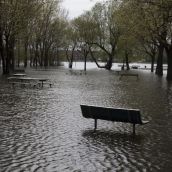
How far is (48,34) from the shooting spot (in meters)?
87.0

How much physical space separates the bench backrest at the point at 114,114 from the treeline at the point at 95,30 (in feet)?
52.0

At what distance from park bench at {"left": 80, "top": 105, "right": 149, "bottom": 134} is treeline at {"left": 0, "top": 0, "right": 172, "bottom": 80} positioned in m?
→ 15.9

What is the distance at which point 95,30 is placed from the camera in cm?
8069

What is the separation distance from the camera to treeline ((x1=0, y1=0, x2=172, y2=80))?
41156 millimetres

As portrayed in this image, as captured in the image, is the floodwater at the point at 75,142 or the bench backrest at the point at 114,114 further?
the bench backrest at the point at 114,114

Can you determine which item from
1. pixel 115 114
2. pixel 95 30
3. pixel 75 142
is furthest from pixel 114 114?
pixel 95 30

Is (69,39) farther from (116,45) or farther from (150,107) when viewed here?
(150,107)

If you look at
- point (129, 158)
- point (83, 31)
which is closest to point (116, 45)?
point (83, 31)

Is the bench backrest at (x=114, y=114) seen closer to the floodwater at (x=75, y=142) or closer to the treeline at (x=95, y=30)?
the floodwater at (x=75, y=142)

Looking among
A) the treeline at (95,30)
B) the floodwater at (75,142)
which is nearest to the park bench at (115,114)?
the floodwater at (75,142)

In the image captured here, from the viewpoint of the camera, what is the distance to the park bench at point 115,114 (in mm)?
12442

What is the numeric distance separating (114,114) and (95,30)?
68811mm

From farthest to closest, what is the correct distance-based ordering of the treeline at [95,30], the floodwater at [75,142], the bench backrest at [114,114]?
the treeline at [95,30]
the bench backrest at [114,114]
the floodwater at [75,142]

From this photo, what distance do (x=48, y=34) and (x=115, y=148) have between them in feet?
255
